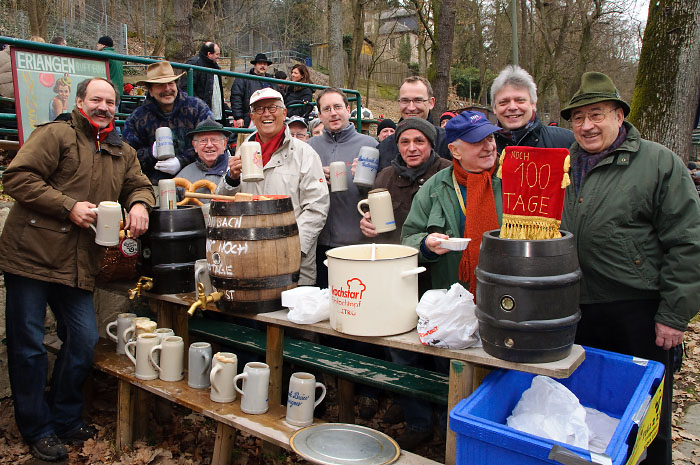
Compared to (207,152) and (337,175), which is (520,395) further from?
(207,152)

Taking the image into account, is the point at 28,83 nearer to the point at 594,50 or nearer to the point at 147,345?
the point at 147,345

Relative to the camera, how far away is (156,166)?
4.62 meters

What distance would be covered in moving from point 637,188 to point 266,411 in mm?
2112

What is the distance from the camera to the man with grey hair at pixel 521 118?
3311 mm

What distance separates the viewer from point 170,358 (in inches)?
131

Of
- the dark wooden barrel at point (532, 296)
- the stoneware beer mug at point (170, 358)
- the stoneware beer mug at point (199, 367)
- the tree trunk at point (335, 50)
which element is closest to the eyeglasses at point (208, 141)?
the stoneware beer mug at point (170, 358)

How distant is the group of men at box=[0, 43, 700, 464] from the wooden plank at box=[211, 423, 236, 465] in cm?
98

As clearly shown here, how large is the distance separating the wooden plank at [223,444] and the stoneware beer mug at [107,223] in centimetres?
119

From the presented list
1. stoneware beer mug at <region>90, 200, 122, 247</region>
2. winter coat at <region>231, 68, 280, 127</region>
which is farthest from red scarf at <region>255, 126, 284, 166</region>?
winter coat at <region>231, 68, 280, 127</region>

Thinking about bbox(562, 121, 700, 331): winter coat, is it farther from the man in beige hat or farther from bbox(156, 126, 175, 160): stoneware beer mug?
the man in beige hat

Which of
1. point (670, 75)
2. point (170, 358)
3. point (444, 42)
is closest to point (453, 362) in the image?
point (170, 358)

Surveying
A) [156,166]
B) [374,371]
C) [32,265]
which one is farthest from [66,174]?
[374,371]

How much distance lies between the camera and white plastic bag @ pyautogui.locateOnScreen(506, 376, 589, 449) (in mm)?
2041

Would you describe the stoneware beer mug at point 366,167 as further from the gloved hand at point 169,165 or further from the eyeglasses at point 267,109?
the gloved hand at point 169,165
